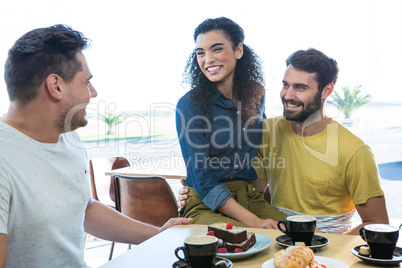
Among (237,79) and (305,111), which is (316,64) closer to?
(305,111)

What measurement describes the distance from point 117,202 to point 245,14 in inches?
145

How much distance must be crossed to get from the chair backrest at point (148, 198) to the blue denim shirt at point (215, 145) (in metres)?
0.26

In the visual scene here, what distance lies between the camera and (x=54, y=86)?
1243 mm

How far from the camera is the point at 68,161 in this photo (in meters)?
1.30

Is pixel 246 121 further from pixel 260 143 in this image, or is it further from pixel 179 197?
pixel 179 197

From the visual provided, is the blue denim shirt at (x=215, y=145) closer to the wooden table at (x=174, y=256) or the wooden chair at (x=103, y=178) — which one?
the wooden table at (x=174, y=256)

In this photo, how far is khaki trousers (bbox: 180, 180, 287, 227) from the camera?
1834mm

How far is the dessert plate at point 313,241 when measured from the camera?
3.60ft

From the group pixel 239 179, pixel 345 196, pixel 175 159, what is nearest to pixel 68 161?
pixel 239 179

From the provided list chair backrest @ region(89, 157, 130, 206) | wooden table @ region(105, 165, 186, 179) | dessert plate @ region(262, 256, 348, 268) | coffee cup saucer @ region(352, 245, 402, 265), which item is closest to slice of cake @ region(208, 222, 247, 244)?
dessert plate @ region(262, 256, 348, 268)

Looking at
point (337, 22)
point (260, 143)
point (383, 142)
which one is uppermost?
point (337, 22)

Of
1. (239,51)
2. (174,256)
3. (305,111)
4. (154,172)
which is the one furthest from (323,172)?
(154,172)

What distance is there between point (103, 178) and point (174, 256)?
2313mm

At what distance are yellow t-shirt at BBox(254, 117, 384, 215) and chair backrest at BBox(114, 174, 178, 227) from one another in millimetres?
573
